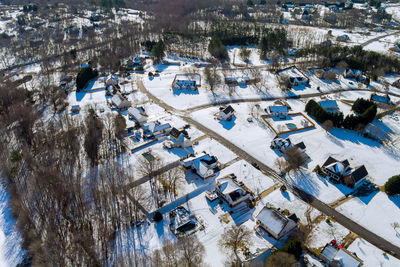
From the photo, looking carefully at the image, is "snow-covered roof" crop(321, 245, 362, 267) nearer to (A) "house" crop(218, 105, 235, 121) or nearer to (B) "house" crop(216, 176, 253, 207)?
(B) "house" crop(216, 176, 253, 207)

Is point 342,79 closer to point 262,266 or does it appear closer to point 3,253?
point 262,266

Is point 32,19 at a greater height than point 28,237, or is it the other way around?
point 32,19

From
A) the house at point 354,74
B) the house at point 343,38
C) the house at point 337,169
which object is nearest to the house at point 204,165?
the house at point 337,169

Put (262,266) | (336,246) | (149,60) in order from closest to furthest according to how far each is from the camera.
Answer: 1. (262,266)
2. (336,246)
3. (149,60)

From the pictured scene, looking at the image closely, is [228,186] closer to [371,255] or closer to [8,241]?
[371,255]

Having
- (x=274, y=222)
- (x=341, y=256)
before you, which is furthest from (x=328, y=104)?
(x=341, y=256)

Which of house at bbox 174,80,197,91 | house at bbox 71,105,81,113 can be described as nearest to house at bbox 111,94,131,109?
house at bbox 71,105,81,113

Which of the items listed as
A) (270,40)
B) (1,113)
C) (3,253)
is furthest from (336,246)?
(270,40)
